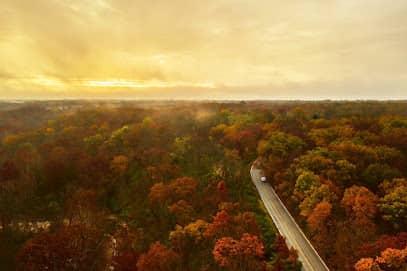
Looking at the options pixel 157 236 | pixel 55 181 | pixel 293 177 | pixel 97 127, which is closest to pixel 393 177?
pixel 293 177

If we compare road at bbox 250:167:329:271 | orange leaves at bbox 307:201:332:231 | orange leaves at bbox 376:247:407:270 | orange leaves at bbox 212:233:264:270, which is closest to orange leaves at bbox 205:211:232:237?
orange leaves at bbox 212:233:264:270

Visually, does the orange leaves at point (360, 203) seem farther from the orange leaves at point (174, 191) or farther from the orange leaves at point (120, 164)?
the orange leaves at point (120, 164)

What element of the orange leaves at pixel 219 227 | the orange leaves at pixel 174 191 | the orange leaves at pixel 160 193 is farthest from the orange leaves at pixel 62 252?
the orange leaves at pixel 219 227

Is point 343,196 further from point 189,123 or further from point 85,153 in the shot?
point 189,123

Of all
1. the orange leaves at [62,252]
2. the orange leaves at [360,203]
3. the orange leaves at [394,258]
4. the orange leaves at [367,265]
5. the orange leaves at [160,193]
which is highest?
the orange leaves at [360,203]

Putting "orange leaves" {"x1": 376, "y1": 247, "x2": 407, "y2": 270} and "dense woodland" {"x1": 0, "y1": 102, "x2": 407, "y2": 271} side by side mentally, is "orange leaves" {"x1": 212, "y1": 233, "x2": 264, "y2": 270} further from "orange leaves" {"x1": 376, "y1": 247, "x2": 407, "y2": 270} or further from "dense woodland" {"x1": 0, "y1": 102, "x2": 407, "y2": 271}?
"orange leaves" {"x1": 376, "y1": 247, "x2": 407, "y2": 270}

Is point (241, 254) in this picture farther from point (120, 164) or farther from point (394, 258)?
point (120, 164)
